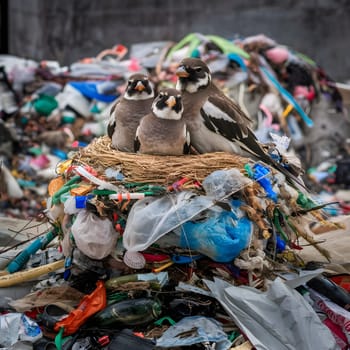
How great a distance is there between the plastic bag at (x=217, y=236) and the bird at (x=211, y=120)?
54cm

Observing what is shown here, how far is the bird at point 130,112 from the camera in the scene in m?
4.31

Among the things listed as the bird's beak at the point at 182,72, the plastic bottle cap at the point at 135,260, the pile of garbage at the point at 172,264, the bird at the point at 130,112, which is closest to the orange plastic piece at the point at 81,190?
the pile of garbage at the point at 172,264

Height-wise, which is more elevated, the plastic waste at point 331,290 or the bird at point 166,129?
the bird at point 166,129

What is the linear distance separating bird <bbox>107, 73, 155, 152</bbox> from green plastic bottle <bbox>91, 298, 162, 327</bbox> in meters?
0.98

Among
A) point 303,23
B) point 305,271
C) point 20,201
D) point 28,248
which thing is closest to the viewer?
point 305,271

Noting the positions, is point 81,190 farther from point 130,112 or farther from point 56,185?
point 130,112

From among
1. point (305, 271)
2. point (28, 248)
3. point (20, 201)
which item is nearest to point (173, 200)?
point (305, 271)

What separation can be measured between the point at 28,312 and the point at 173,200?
37.7 inches

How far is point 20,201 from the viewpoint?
7723 mm

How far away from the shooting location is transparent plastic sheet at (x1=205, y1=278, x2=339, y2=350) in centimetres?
346

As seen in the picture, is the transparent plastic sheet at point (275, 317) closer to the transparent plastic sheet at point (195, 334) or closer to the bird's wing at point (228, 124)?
the transparent plastic sheet at point (195, 334)

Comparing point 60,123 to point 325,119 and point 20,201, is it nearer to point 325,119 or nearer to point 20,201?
point 20,201

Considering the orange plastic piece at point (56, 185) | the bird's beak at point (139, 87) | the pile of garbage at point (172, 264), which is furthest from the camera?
the bird's beak at point (139, 87)

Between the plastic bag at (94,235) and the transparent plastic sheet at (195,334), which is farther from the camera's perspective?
the plastic bag at (94,235)
